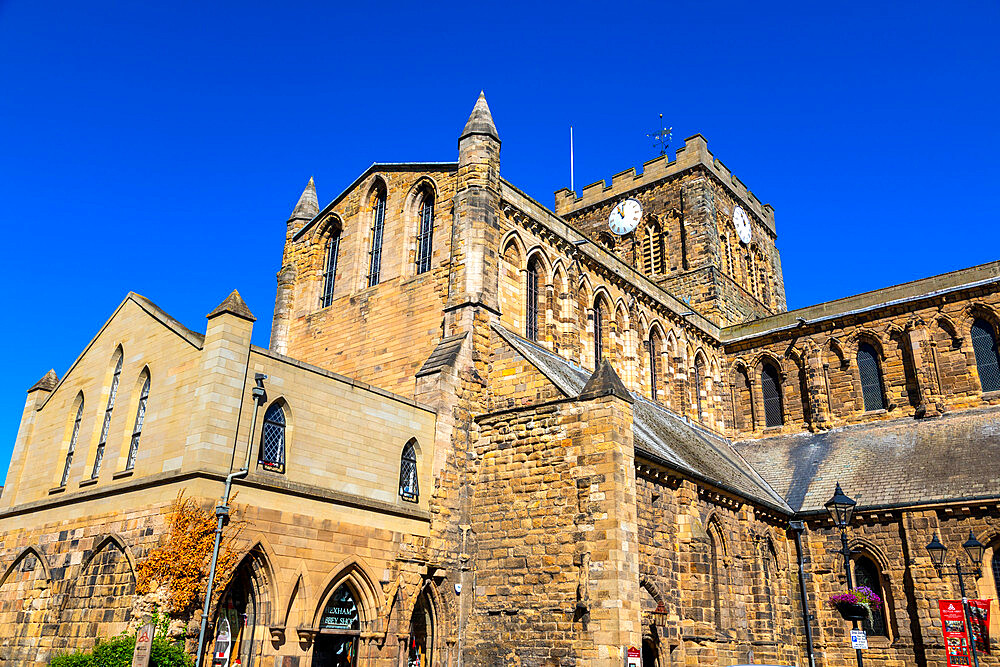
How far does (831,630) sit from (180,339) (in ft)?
69.2

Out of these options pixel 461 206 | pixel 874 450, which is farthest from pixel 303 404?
pixel 874 450

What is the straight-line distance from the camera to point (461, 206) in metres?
21.6

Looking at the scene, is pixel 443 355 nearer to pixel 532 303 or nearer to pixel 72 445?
pixel 532 303

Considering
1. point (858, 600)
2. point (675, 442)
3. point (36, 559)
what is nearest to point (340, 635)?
point (36, 559)

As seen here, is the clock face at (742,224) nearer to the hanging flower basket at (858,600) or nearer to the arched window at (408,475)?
the hanging flower basket at (858,600)

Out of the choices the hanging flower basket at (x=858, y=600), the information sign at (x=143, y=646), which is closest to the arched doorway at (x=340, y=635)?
the information sign at (x=143, y=646)

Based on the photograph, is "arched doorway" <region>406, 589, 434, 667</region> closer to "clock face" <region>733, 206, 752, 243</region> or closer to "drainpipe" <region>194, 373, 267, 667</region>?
"drainpipe" <region>194, 373, 267, 667</region>

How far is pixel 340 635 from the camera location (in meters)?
16.2

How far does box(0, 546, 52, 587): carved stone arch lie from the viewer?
16062 mm

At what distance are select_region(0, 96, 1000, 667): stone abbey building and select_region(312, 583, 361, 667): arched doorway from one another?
0.07 meters

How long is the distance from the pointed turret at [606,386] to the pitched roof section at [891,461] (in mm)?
11932

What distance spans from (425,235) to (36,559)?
12.5m

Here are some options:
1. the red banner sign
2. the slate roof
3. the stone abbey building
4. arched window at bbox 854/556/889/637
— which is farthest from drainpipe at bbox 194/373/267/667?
arched window at bbox 854/556/889/637

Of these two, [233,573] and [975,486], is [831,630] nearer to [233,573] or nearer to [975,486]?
[975,486]
